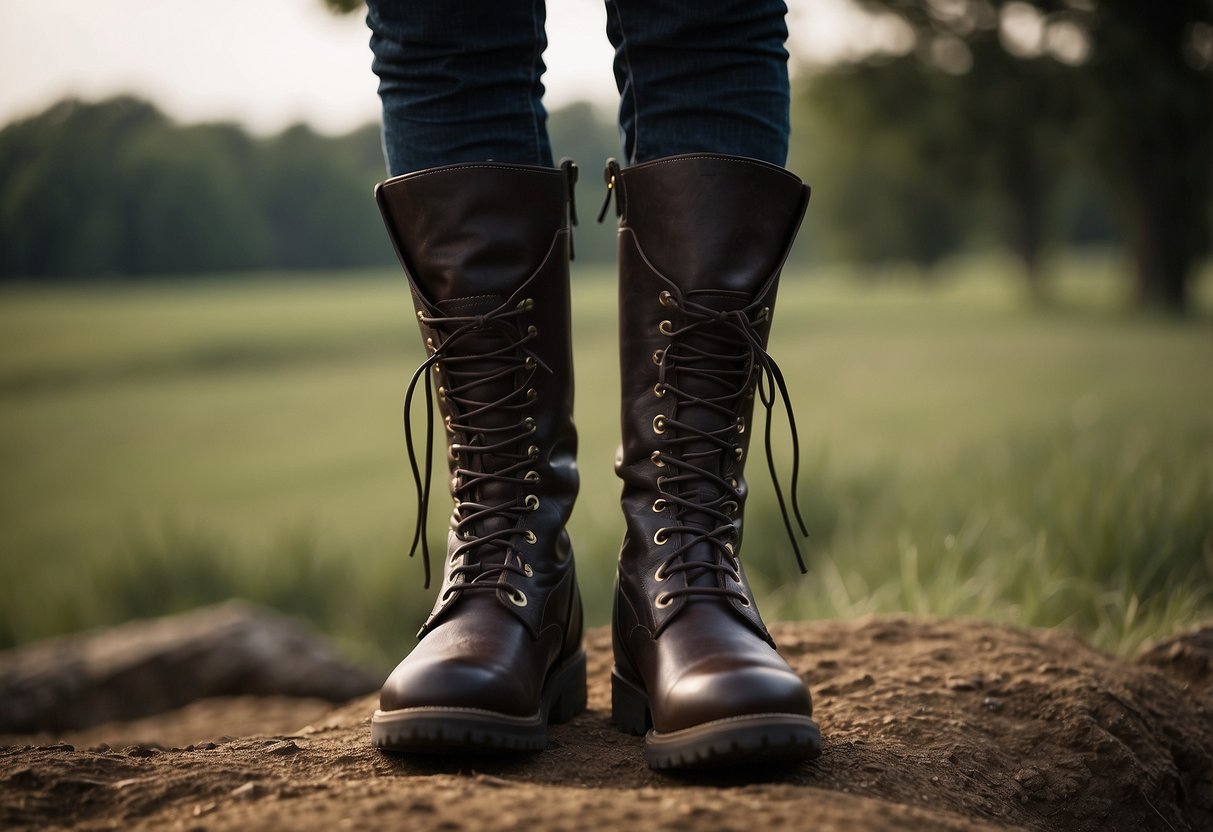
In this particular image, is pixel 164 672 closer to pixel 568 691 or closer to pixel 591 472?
pixel 591 472

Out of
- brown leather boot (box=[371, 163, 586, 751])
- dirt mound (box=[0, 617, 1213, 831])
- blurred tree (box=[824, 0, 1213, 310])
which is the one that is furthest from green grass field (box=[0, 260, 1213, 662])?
blurred tree (box=[824, 0, 1213, 310])

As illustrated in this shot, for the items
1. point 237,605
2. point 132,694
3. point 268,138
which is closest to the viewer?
point 132,694

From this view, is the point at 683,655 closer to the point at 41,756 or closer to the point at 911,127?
the point at 41,756

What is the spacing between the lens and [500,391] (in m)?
1.14

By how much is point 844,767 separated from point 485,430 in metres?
0.56

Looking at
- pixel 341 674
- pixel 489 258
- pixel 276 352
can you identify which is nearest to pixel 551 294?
pixel 489 258

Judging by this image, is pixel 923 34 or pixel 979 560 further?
pixel 923 34

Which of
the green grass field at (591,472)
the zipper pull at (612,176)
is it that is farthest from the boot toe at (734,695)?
the green grass field at (591,472)

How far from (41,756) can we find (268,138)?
5724 mm

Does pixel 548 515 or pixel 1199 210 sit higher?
pixel 1199 210

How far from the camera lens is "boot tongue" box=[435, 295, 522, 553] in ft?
3.69

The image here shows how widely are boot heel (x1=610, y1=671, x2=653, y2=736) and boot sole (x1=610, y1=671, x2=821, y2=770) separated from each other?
0.17 metres

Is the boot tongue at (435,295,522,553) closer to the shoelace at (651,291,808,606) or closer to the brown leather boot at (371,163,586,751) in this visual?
the brown leather boot at (371,163,586,751)

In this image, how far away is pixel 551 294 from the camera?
116cm
